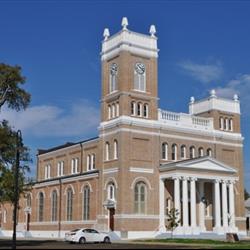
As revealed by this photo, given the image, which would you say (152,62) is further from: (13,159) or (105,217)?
(13,159)

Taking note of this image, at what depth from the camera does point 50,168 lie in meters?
81.4

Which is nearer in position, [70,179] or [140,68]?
[140,68]

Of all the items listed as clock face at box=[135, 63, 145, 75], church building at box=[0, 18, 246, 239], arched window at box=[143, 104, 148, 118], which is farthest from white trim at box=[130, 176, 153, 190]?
clock face at box=[135, 63, 145, 75]

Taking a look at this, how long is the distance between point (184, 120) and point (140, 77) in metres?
7.53

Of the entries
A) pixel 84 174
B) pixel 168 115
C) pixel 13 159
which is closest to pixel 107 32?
pixel 168 115

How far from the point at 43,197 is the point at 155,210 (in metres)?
22.3

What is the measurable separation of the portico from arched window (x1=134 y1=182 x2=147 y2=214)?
199cm

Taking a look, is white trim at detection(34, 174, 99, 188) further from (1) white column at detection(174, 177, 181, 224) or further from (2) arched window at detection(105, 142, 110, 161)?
(1) white column at detection(174, 177, 181, 224)

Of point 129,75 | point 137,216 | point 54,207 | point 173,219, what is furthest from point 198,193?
point 54,207

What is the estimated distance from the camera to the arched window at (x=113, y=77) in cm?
6153

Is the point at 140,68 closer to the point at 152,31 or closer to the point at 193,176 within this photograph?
the point at 152,31

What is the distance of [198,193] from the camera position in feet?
202

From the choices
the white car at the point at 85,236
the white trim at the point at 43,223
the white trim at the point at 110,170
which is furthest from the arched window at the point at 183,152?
the white trim at the point at 43,223

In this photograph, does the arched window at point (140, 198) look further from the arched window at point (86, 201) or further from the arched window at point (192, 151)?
the arched window at point (192, 151)
